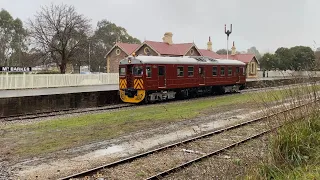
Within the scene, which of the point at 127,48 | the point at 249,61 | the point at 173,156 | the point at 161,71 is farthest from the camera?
the point at 249,61

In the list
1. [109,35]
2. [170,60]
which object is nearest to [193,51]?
[170,60]

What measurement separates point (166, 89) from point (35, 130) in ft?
36.3

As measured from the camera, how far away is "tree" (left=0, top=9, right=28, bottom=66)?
65.9 metres

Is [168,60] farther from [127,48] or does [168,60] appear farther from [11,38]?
[11,38]

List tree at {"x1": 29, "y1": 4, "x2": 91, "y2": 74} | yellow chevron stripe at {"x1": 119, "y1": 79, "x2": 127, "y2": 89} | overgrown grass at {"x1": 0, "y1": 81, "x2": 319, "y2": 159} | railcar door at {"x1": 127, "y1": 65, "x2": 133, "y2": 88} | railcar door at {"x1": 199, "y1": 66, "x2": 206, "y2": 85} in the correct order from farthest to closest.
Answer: tree at {"x1": 29, "y1": 4, "x2": 91, "y2": 74} → railcar door at {"x1": 199, "y1": 66, "x2": 206, "y2": 85} → yellow chevron stripe at {"x1": 119, "y1": 79, "x2": 127, "y2": 89} → railcar door at {"x1": 127, "y1": 65, "x2": 133, "y2": 88} → overgrown grass at {"x1": 0, "y1": 81, "x2": 319, "y2": 159}

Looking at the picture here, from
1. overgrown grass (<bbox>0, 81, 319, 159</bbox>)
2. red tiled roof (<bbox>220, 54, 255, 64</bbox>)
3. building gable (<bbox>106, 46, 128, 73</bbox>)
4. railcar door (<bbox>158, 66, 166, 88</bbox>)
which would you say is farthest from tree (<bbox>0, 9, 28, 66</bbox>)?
overgrown grass (<bbox>0, 81, 319, 159</bbox>)

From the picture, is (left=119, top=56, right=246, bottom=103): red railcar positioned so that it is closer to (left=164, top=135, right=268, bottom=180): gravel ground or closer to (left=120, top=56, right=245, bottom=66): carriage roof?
(left=120, top=56, right=245, bottom=66): carriage roof

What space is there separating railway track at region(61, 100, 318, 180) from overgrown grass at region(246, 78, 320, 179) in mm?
245

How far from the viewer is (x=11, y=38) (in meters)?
68.5

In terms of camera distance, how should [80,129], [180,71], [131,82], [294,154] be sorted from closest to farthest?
1. [294,154]
2. [80,129]
3. [131,82]
4. [180,71]

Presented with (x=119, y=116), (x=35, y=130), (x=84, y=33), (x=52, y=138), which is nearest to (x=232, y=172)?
(x=52, y=138)

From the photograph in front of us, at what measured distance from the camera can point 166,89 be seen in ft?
72.3

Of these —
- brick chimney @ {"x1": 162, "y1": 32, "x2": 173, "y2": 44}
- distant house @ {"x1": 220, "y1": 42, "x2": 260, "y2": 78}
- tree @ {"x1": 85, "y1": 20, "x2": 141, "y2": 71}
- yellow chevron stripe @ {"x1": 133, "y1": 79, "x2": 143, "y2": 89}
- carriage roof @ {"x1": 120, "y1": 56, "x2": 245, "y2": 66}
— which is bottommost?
yellow chevron stripe @ {"x1": 133, "y1": 79, "x2": 143, "y2": 89}

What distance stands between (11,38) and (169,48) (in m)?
37.2
